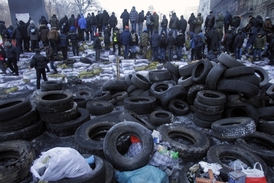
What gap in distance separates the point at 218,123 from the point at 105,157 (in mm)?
2989

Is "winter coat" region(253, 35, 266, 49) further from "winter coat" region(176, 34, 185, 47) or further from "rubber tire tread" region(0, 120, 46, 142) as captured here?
"rubber tire tread" region(0, 120, 46, 142)

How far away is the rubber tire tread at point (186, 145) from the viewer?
3.86 metres

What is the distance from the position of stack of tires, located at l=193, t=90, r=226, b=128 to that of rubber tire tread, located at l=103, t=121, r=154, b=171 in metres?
2.07

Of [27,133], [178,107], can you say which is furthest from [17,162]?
[178,107]

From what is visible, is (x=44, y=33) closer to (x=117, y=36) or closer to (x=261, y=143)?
(x=117, y=36)

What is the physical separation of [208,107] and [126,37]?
29.9 feet

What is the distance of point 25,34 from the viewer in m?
13.7

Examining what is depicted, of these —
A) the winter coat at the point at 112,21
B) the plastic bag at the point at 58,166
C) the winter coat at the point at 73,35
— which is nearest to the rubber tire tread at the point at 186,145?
the plastic bag at the point at 58,166

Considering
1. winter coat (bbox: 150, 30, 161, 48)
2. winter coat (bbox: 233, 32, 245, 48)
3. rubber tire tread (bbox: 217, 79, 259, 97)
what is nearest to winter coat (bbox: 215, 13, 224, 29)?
winter coat (bbox: 233, 32, 245, 48)

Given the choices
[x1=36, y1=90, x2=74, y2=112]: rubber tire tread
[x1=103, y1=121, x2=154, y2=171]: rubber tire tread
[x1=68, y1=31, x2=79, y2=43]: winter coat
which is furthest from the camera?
[x1=68, y1=31, x2=79, y2=43]: winter coat

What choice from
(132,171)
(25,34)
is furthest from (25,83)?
(132,171)

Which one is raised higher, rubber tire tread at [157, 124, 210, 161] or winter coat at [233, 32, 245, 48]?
winter coat at [233, 32, 245, 48]

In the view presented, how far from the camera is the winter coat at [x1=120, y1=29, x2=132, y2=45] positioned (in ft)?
41.5

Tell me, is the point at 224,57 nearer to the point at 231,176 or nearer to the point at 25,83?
the point at 231,176
